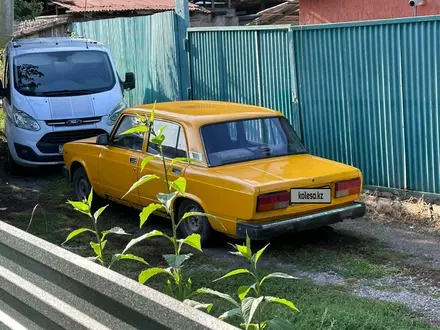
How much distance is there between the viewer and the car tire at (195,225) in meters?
7.54

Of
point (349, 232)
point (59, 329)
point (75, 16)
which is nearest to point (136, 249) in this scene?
point (349, 232)

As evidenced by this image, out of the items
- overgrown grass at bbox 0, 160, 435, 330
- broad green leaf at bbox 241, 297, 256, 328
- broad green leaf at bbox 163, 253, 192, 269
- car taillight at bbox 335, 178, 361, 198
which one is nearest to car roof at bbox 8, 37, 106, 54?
overgrown grass at bbox 0, 160, 435, 330

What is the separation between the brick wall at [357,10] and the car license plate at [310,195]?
21.9 feet

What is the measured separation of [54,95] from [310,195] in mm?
6483

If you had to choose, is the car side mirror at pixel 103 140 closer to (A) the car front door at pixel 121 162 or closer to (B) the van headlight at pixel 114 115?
(A) the car front door at pixel 121 162

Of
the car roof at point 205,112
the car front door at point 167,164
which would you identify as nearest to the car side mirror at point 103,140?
the car roof at point 205,112

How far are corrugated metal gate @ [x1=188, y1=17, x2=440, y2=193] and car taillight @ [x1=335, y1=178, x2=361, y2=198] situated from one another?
5.25 feet

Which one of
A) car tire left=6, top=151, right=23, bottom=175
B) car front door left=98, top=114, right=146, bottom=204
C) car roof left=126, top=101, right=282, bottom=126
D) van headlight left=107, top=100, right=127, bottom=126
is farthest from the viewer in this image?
car tire left=6, top=151, right=23, bottom=175

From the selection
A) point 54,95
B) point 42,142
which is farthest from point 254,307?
point 54,95

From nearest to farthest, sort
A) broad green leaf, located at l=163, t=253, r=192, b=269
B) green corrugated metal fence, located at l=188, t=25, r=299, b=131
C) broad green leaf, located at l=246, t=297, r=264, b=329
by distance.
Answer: broad green leaf, located at l=246, t=297, r=264, b=329 → broad green leaf, located at l=163, t=253, r=192, b=269 → green corrugated metal fence, located at l=188, t=25, r=299, b=131

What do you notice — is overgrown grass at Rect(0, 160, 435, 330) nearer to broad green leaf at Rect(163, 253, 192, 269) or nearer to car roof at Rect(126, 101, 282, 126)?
car roof at Rect(126, 101, 282, 126)

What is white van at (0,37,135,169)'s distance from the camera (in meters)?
12.1

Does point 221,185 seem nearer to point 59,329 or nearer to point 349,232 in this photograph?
point 349,232

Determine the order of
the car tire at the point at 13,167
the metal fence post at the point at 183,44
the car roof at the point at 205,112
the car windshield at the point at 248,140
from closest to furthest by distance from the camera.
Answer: the car windshield at the point at 248,140, the car roof at the point at 205,112, the car tire at the point at 13,167, the metal fence post at the point at 183,44
